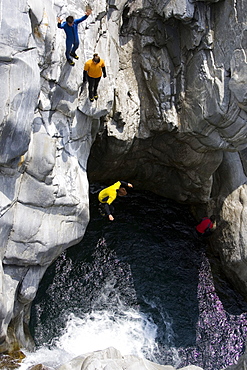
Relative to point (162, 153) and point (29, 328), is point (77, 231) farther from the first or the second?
point (162, 153)

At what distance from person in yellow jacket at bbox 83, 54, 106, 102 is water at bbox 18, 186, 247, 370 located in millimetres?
6559

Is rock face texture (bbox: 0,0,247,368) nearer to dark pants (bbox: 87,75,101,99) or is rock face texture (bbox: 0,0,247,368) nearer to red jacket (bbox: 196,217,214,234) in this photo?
dark pants (bbox: 87,75,101,99)

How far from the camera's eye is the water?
578 inches

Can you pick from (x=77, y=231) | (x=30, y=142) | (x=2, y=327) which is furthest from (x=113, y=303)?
(x=30, y=142)

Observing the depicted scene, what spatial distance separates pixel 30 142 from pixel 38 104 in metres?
1.02

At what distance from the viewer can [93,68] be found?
11641 mm

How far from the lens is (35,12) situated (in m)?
10.1

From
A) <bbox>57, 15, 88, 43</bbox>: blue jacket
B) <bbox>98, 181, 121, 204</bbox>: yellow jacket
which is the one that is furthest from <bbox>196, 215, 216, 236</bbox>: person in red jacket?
<bbox>57, 15, 88, 43</bbox>: blue jacket

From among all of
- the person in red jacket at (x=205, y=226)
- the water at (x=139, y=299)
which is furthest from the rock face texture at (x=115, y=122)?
the water at (x=139, y=299)

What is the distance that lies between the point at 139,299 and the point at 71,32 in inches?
381

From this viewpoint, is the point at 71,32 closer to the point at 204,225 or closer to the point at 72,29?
the point at 72,29

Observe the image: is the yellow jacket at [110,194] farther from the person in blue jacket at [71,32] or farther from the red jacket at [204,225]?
the red jacket at [204,225]

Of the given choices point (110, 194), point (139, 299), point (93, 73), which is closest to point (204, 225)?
point (139, 299)

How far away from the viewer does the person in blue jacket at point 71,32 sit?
10.6 metres
